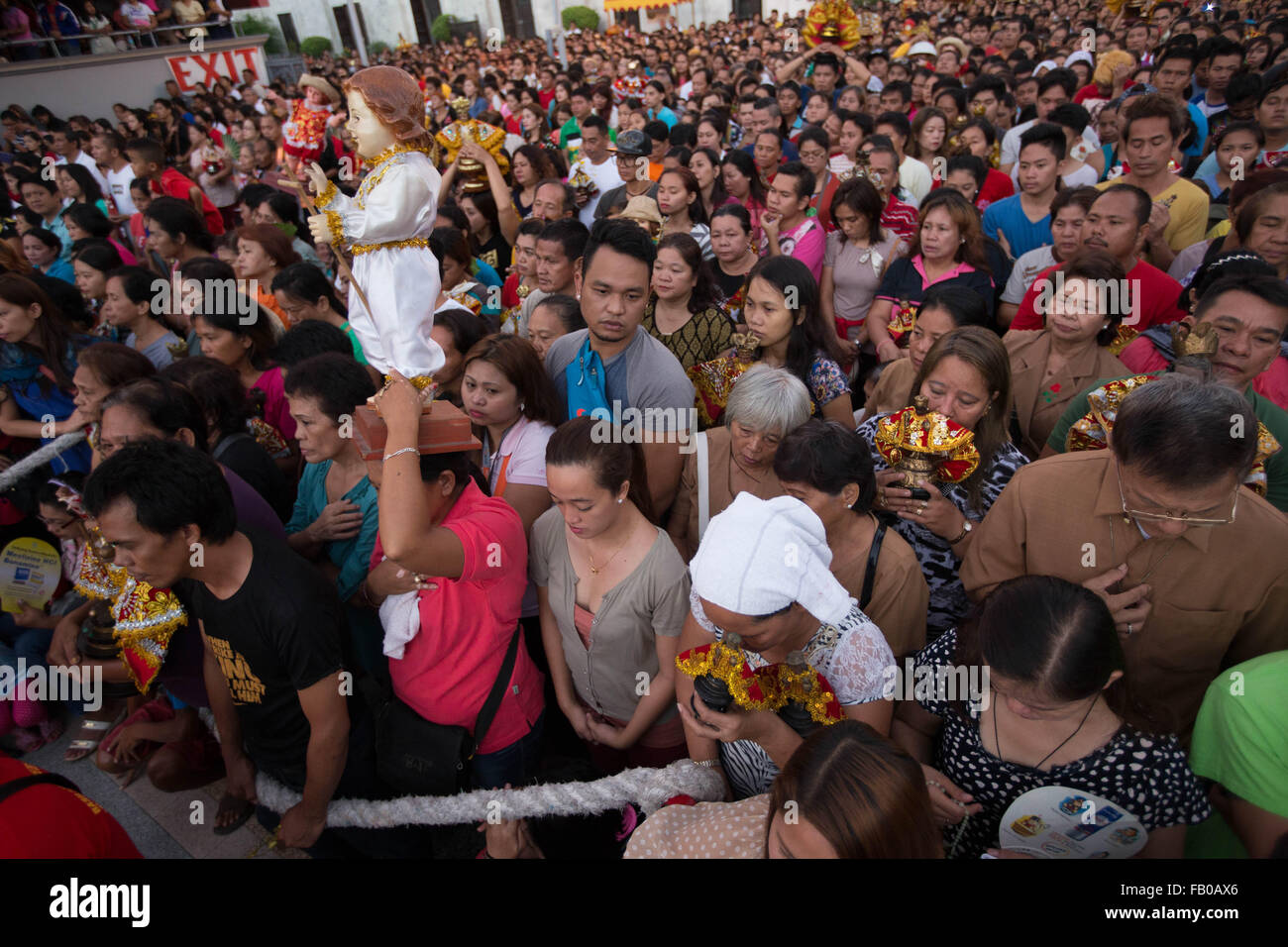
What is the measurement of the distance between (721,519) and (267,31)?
120 ft

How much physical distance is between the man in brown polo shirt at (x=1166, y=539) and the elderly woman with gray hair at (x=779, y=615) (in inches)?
26.2

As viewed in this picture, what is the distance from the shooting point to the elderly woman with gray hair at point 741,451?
8.36 feet

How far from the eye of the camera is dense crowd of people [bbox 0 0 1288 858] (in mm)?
1670

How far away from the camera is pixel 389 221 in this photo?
1.81 m

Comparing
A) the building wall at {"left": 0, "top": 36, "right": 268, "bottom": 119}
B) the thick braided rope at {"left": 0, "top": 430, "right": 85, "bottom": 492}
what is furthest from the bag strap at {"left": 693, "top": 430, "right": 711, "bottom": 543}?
the building wall at {"left": 0, "top": 36, "right": 268, "bottom": 119}

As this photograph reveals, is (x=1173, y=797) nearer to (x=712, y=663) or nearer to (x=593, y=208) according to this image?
(x=712, y=663)

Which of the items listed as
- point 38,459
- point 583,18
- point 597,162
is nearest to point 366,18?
point 583,18

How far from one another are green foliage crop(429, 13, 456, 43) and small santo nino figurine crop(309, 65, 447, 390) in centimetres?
3780

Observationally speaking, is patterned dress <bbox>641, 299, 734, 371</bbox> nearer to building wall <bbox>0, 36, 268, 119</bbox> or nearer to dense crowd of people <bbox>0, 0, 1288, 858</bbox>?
dense crowd of people <bbox>0, 0, 1288, 858</bbox>

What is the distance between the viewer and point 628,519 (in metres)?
2.29

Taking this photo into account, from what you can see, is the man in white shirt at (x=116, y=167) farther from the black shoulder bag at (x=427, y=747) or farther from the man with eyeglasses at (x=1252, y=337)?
the man with eyeglasses at (x=1252, y=337)

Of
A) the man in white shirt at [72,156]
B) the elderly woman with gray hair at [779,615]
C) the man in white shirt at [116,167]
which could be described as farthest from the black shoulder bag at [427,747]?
the man in white shirt at [72,156]

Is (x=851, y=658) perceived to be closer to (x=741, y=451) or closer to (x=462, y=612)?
(x=741, y=451)

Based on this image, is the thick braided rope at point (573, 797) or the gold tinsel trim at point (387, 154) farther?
the thick braided rope at point (573, 797)
